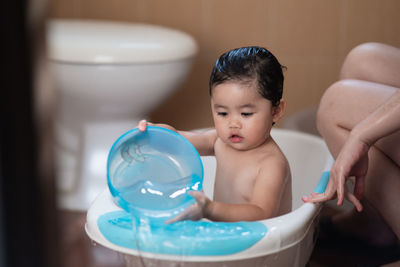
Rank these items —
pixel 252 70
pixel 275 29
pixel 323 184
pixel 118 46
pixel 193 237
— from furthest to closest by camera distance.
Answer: pixel 275 29, pixel 118 46, pixel 323 184, pixel 252 70, pixel 193 237

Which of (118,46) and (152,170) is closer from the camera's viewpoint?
(152,170)

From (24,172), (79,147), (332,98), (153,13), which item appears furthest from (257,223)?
(153,13)

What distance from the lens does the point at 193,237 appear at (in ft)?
2.02

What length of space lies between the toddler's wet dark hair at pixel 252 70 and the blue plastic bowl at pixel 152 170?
4.4 inches

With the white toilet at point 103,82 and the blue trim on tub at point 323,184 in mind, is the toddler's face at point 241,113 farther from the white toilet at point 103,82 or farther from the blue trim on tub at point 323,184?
the white toilet at point 103,82

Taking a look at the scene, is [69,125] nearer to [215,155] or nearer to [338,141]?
[215,155]

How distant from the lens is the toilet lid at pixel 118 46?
1.16 meters

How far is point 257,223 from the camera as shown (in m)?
0.65

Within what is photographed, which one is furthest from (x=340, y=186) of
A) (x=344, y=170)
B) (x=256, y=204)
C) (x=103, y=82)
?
(x=103, y=82)

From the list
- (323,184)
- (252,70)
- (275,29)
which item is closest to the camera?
(252,70)

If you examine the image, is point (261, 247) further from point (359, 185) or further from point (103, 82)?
point (103, 82)

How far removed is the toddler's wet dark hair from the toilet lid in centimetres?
47

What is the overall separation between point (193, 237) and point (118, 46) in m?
0.68

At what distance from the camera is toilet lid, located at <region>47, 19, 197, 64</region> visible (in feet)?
3.79
